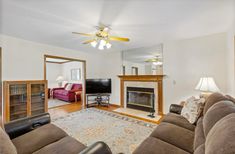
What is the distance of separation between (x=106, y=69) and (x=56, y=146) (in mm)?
4274

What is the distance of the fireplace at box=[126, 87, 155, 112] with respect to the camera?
389cm

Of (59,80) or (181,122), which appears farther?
(59,80)

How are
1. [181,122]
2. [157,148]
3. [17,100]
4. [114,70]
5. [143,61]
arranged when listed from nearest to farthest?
[157,148]
[181,122]
[17,100]
[143,61]
[114,70]

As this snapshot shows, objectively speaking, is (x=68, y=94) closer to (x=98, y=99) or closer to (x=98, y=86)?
(x=98, y=99)

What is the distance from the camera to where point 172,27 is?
2.45 meters

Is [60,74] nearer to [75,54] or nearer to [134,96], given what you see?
[75,54]

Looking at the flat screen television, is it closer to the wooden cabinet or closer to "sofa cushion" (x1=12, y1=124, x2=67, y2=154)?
the wooden cabinet

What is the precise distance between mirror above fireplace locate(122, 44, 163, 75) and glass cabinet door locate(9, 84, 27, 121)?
335 centimetres

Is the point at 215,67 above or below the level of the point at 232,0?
below

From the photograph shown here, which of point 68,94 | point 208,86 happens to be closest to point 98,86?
point 68,94

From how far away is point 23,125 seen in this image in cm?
155

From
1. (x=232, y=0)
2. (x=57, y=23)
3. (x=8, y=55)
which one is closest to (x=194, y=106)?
(x=232, y=0)

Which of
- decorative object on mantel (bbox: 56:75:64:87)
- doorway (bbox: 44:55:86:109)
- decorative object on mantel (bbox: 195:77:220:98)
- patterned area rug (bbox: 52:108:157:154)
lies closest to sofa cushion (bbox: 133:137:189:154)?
patterned area rug (bbox: 52:108:157:154)

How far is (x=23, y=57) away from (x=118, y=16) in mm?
3033
